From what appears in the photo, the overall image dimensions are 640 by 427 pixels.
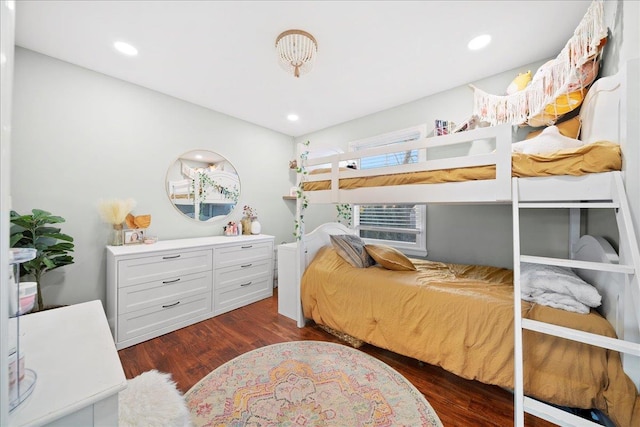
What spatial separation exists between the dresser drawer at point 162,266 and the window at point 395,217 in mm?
2058

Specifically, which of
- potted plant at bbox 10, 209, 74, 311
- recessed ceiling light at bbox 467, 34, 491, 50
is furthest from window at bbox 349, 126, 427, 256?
potted plant at bbox 10, 209, 74, 311

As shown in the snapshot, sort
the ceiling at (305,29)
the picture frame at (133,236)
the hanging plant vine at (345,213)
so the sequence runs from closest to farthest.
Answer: the ceiling at (305,29) < the picture frame at (133,236) < the hanging plant vine at (345,213)

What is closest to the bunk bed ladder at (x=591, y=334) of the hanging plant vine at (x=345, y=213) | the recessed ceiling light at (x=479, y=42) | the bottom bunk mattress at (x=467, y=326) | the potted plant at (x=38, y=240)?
the bottom bunk mattress at (x=467, y=326)

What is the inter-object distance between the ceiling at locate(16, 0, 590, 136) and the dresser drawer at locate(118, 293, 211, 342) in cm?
231

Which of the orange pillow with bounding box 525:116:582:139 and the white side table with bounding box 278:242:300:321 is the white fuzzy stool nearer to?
the white side table with bounding box 278:242:300:321

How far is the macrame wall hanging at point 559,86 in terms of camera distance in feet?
4.89

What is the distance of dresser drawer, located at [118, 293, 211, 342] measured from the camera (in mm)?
2107

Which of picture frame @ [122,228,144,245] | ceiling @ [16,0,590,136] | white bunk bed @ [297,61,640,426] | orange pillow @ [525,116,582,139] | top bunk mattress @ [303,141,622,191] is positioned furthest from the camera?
picture frame @ [122,228,144,245]

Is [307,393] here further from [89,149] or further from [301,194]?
[89,149]

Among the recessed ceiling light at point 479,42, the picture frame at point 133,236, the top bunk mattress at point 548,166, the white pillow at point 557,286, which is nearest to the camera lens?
the top bunk mattress at point 548,166

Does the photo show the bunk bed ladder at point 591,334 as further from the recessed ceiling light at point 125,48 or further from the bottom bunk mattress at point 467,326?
the recessed ceiling light at point 125,48

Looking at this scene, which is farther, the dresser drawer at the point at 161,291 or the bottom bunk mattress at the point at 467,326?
the dresser drawer at the point at 161,291

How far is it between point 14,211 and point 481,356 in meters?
3.60

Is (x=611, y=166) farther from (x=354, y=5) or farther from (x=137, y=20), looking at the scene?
(x=137, y=20)
